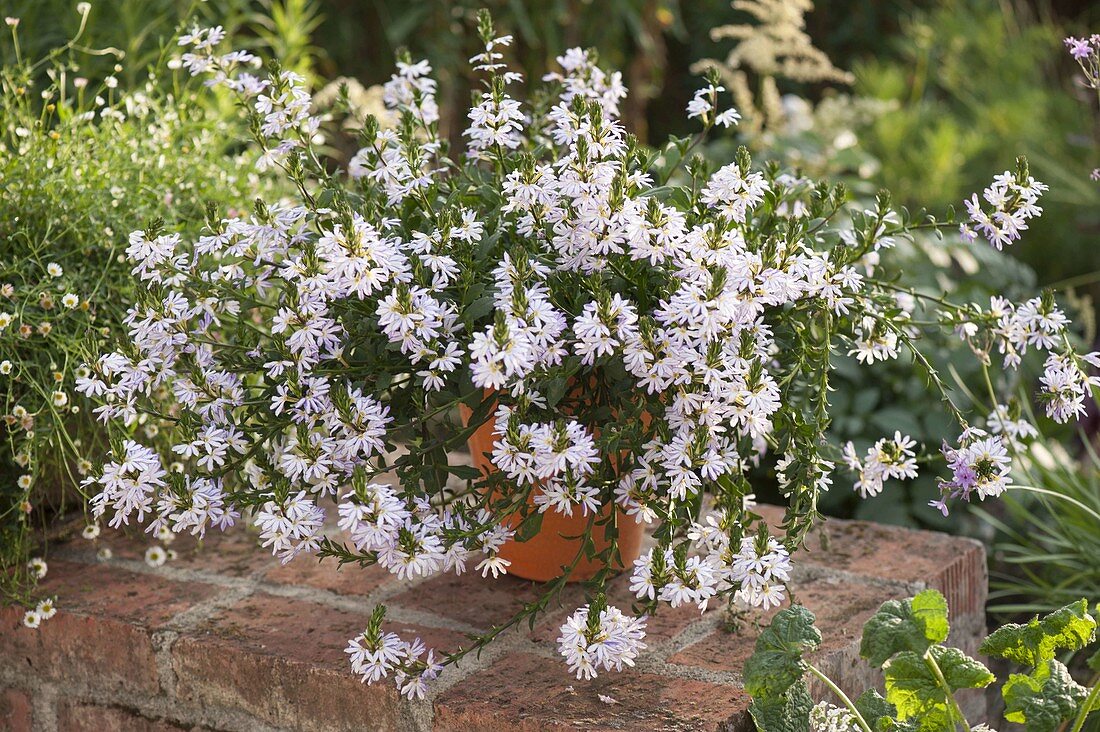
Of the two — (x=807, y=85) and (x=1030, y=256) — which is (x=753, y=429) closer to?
(x=1030, y=256)

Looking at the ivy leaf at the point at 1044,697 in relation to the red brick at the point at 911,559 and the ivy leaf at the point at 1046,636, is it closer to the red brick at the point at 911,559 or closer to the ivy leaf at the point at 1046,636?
the ivy leaf at the point at 1046,636

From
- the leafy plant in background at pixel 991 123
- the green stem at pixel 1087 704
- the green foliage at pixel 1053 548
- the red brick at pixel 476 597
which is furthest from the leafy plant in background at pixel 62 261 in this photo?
the leafy plant in background at pixel 991 123

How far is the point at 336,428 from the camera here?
115 centimetres

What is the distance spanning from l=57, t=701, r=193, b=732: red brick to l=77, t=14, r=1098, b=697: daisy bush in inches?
14.0

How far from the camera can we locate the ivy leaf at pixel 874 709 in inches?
45.0

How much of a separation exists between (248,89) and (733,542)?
0.75m

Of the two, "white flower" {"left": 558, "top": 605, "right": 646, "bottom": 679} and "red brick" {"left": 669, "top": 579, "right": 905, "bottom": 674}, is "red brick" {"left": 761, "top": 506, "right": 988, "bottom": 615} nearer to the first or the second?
"red brick" {"left": 669, "top": 579, "right": 905, "bottom": 674}

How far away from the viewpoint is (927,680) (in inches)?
43.7

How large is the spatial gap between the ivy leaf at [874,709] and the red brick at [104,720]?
0.79 m

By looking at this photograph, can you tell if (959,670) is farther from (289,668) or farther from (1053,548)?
(1053,548)

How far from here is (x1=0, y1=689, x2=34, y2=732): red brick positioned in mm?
1506

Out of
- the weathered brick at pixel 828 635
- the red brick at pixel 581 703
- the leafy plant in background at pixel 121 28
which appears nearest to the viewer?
the red brick at pixel 581 703

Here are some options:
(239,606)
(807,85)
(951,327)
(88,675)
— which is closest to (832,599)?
(951,327)

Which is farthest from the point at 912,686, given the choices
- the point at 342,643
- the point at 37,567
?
the point at 37,567
